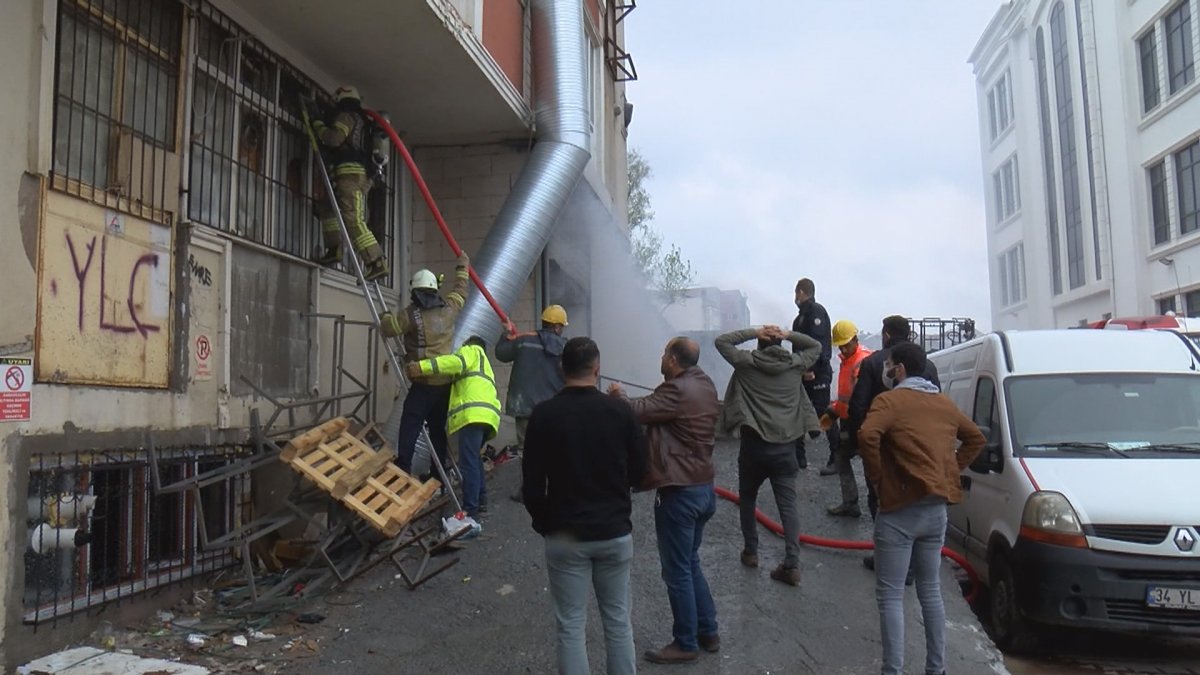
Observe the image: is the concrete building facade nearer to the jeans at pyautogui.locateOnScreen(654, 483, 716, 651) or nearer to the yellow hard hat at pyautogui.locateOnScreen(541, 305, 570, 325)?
the yellow hard hat at pyautogui.locateOnScreen(541, 305, 570, 325)

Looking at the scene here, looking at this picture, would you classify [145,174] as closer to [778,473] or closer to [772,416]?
[772,416]

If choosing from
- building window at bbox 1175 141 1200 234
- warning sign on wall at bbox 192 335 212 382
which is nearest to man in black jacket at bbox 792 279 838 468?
warning sign on wall at bbox 192 335 212 382

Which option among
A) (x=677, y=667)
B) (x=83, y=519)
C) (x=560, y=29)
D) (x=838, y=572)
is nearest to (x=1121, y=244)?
(x=560, y=29)

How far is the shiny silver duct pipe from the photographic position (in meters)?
8.75

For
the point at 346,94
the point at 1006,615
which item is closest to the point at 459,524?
the point at 1006,615

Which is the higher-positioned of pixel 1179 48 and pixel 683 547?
pixel 1179 48

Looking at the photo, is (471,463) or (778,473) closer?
(778,473)

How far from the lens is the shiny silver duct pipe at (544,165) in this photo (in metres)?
8.75

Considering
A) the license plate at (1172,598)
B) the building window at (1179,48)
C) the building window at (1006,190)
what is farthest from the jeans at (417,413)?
the building window at (1006,190)

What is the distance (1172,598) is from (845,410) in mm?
2865

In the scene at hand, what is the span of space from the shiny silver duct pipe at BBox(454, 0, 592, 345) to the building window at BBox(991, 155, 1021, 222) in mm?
31726

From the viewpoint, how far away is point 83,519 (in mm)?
4711

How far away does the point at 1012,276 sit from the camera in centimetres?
3869

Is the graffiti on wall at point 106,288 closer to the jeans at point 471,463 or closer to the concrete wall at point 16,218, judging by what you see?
the concrete wall at point 16,218
